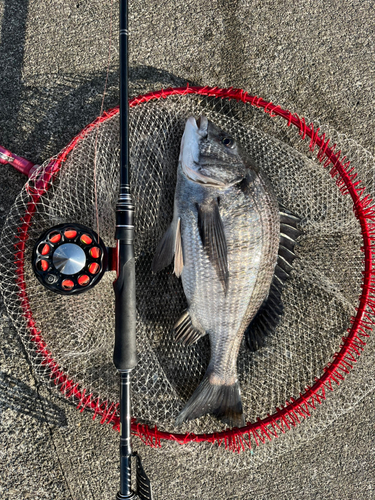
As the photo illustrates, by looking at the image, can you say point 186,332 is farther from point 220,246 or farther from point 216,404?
point 220,246

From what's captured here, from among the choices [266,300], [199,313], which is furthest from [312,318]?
[199,313]

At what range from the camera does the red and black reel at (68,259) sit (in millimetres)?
1620

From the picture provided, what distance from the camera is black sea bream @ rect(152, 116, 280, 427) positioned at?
180 centimetres

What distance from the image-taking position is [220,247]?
1777 millimetres

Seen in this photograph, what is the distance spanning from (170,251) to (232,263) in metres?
0.33

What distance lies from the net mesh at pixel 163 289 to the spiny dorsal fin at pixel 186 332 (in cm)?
16

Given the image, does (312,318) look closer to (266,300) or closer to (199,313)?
(266,300)

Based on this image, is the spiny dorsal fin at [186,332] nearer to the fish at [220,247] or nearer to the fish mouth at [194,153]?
the fish at [220,247]

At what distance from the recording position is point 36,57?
2164 mm

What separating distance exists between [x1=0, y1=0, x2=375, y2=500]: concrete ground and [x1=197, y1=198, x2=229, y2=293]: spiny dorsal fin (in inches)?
37.7

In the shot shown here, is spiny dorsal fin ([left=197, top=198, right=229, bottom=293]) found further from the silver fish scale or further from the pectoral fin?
the pectoral fin

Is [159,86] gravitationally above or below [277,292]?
above

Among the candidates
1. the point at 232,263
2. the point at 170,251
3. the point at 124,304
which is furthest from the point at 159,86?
the point at 124,304

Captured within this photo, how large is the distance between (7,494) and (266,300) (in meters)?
1.92
